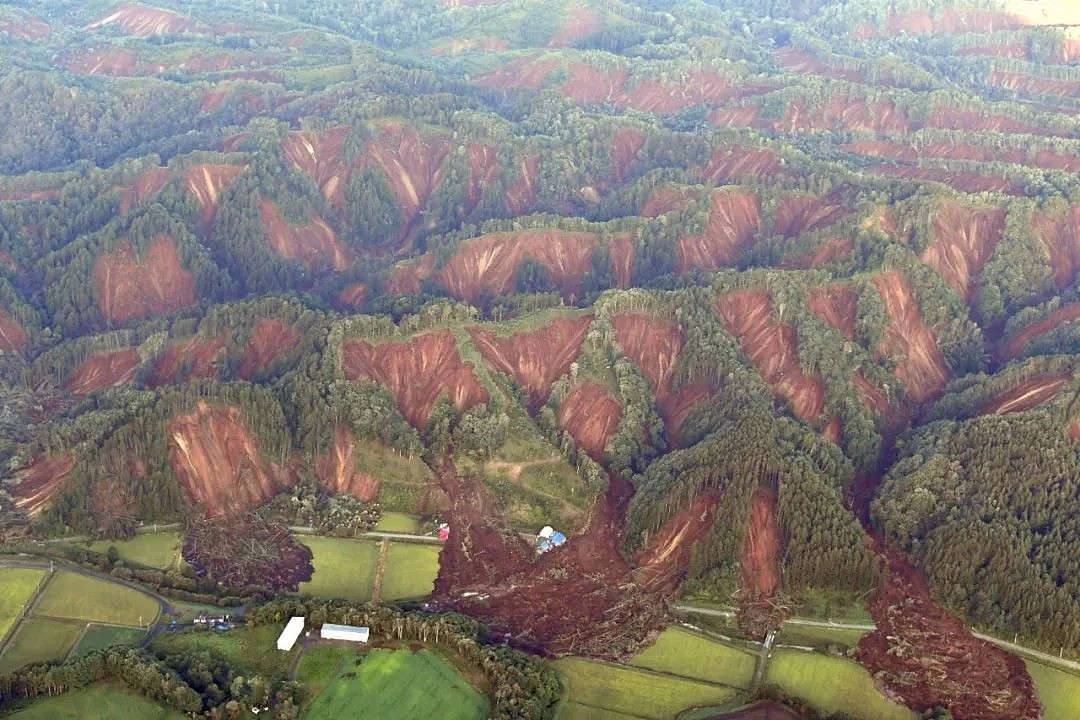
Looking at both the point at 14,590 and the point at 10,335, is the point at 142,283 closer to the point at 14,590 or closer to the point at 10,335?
the point at 10,335

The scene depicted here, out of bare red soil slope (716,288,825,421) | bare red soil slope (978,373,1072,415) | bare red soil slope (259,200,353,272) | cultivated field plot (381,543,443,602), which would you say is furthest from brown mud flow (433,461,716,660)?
bare red soil slope (259,200,353,272)

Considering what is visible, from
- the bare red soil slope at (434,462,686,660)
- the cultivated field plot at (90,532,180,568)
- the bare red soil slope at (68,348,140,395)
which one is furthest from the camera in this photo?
the bare red soil slope at (68,348,140,395)

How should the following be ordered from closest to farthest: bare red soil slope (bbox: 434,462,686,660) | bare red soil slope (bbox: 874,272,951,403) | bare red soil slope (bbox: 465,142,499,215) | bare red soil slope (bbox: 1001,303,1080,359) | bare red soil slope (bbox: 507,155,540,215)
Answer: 1. bare red soil slope (bbox: 434,462,686,660)
2. bare red soil slope (bbox: 874,272,951,403)
3. bare red soil slope (bbox: 1001,303,1080,359)
4. bare red soil slope (bbox: 465,142,499,215)
5. bare red soil slope (bbox: 507,155,540,215)

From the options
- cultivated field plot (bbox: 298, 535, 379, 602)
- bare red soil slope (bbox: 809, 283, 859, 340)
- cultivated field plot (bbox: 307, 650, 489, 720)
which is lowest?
cultivated field plot (bbox: 298, 535, 379, 602)

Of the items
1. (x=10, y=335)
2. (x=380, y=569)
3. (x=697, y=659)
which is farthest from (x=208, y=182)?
(x=697, y=659)

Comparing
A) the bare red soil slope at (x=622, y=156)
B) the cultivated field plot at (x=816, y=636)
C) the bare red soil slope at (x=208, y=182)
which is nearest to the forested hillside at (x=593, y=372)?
the bare red soil slope at (x=208, y=182)

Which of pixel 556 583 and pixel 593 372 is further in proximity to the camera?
pixel 593 372

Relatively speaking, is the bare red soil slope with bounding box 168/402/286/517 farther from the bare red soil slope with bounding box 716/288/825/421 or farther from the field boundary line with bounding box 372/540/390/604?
the bare red soil slope with bounding box 716/288/825/421
